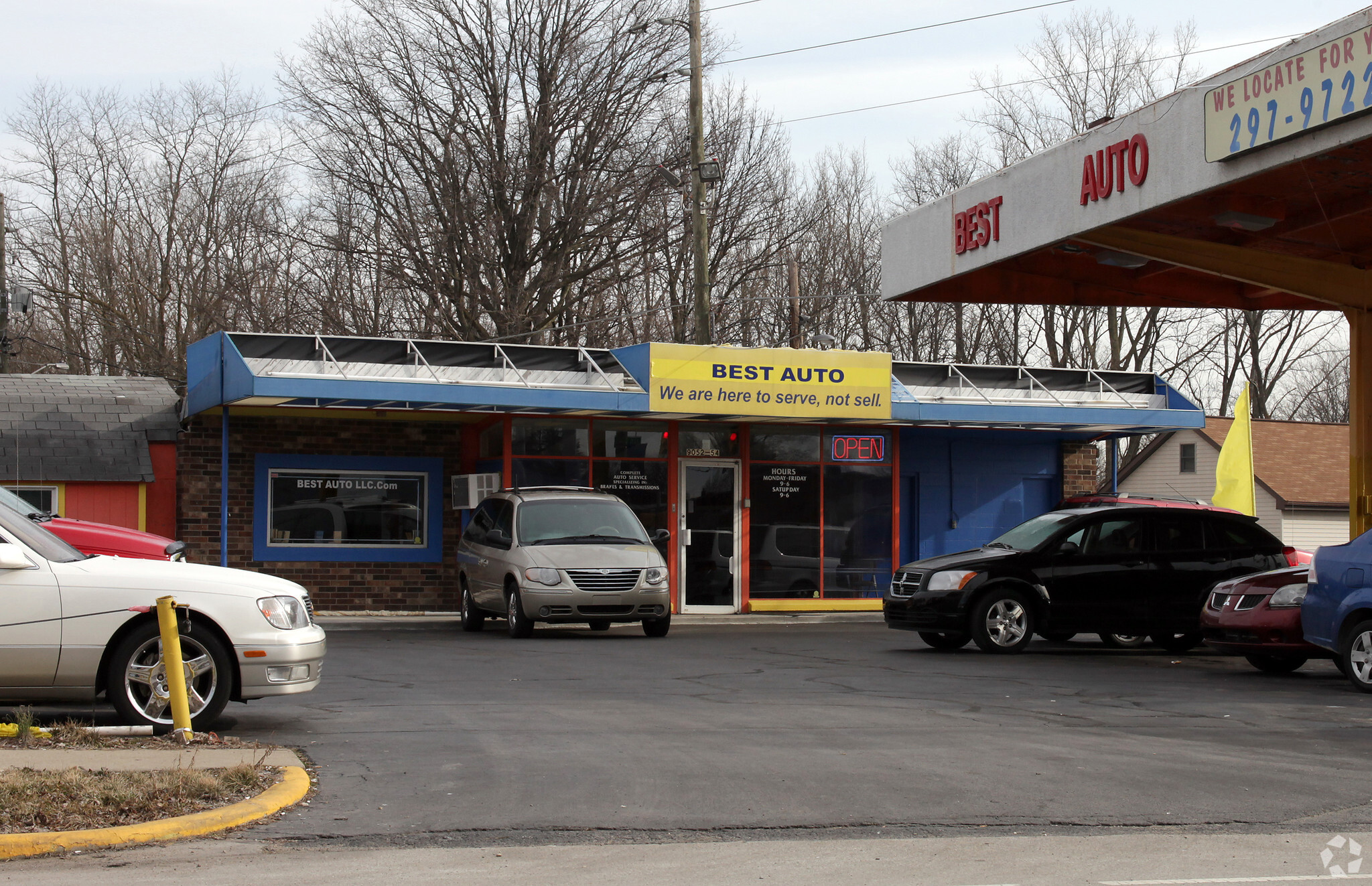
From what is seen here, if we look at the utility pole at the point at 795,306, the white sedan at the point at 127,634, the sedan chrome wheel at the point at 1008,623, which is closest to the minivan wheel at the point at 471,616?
the sedan chrome wheel at the point at 1008,623

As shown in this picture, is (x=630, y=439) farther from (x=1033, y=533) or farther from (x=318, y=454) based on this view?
(x=1033, y=533)

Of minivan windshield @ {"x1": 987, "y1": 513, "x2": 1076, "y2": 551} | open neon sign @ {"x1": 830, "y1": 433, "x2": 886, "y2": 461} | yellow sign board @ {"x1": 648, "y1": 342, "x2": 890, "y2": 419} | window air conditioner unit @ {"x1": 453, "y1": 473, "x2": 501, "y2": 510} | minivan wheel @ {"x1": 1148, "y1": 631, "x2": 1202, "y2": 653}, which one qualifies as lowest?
minivan wheel @ {"x1": 1148, "y1": 631, "x2": 1202, "y2": 653}

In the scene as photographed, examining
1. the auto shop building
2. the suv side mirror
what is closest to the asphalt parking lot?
the suv side mirror

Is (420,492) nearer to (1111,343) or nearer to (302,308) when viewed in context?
(302,308)

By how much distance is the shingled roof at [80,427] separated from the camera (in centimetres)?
2127

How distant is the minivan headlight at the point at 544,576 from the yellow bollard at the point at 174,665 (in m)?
8.59

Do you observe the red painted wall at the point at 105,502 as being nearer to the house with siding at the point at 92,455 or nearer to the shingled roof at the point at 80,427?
the house with siding at the point at 92,455

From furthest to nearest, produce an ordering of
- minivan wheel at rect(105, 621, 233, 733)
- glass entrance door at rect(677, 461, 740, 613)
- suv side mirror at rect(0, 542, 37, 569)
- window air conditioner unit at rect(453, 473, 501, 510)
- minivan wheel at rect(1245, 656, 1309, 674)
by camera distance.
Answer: glass entrance door at rect(677, 461, 740, 613) < window air conditioner unit at rect(453, 473, 501, 510) < minivan wheel at rect(1245, 656, 1309, 674) < minivan wheel at rect(105, 621, 233, 733) < suv side mirror at rect(0, 542, 37, 569)

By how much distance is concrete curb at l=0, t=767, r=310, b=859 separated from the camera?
236 inches

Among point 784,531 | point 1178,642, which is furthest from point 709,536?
point 1178,642

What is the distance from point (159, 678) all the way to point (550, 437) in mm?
13590

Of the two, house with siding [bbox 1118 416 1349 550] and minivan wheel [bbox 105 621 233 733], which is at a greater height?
house with siding [bbox 1118 416 1349 550]

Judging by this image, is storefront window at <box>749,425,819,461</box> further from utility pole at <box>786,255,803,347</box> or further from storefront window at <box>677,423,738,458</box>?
utility pole at <box>786,255,803,347</box>

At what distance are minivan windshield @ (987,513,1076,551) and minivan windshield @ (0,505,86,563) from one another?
1046 centimetres
